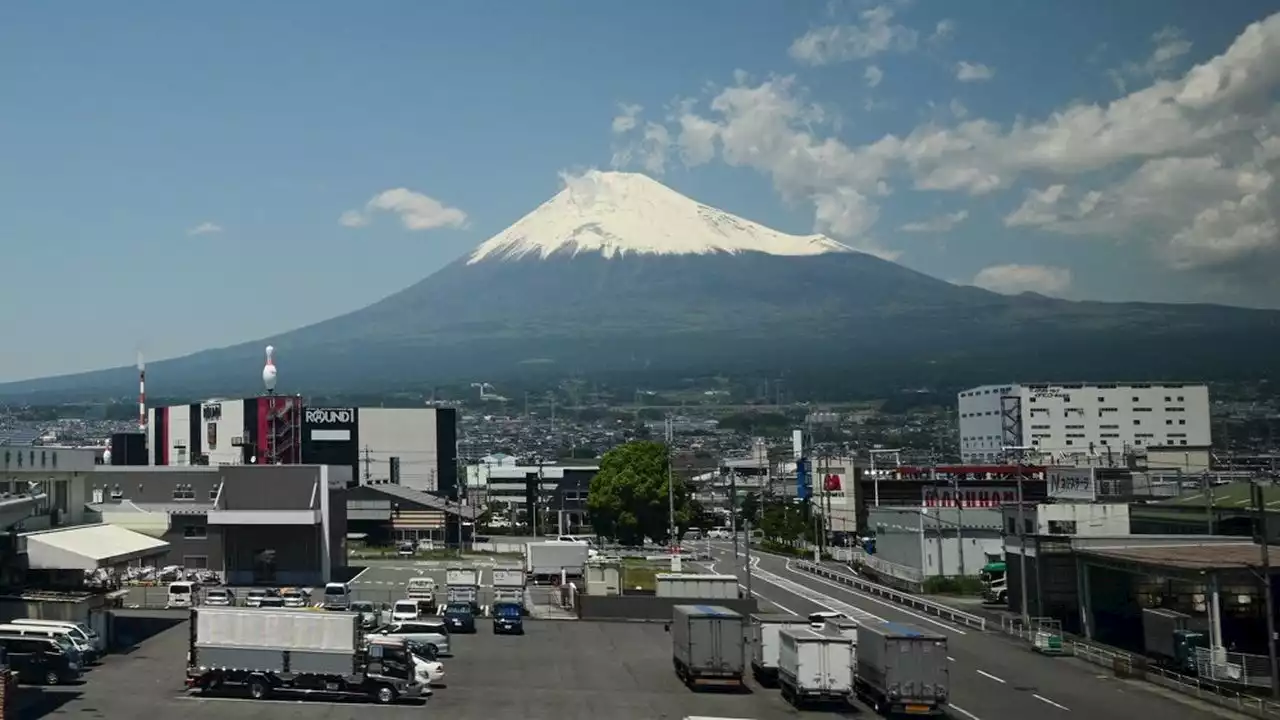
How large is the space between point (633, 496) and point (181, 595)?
1499 inches

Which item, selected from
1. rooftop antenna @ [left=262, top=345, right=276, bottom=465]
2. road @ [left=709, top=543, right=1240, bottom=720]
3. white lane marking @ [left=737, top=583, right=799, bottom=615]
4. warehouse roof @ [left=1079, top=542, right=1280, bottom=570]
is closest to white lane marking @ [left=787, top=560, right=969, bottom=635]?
road @ [left=709, top=543, right=1240, bottom=720]

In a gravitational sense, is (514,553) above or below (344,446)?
below

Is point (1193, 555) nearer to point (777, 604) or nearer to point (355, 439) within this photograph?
point (777, 604)

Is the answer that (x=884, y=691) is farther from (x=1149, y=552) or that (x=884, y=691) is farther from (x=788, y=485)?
(x=788, y=485)

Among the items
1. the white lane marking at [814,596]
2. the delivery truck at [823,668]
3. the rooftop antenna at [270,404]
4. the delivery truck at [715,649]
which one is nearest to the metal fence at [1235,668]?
the delivery truck at [823,668]

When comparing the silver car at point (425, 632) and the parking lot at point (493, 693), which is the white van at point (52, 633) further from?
the silver car at point (425, 632)

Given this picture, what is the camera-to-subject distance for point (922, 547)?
62.2 metres

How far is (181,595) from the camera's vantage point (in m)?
44.5

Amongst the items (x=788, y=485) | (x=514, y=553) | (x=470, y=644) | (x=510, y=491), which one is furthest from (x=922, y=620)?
(x=510, y=491)

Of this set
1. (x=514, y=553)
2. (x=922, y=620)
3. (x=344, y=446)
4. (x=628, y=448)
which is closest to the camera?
(x=922, y=620)

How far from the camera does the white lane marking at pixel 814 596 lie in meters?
47.3

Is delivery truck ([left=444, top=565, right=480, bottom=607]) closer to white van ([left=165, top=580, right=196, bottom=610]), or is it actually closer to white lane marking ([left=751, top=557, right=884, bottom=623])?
white van ([left=165, top=580, right=196, bottom=610])

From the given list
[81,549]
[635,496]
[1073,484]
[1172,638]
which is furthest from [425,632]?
[1073,484]

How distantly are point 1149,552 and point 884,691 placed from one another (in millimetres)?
16040
